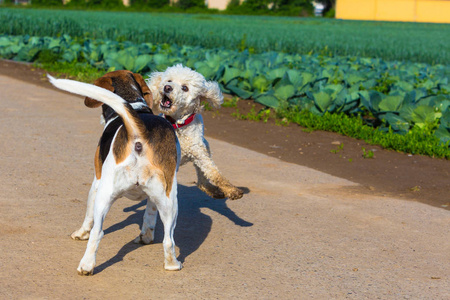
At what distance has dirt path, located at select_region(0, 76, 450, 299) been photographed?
4512 mm

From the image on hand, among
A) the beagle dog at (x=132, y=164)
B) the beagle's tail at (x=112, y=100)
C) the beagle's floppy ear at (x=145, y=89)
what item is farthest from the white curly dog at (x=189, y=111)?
the beagle's tail at (x=112, y=100)

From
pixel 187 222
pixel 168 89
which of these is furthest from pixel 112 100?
pixel 187 222

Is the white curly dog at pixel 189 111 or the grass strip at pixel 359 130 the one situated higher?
the white curly dog at pixel 189 111

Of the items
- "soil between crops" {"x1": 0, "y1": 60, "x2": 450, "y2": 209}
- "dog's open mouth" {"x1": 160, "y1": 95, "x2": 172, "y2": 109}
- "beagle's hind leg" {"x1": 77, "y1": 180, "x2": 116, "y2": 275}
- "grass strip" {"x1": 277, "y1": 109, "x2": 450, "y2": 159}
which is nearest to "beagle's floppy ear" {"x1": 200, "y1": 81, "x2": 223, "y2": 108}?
"dog's open mouth" {"x1": 160, "y1": 95, "x2": 172, "y2": 109}

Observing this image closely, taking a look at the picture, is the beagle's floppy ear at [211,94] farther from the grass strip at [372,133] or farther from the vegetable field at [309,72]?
the vegetable field at [309,72]

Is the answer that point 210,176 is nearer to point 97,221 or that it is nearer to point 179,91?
point 179,91

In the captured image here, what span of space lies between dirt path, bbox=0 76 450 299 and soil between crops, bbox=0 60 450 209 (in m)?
0.38

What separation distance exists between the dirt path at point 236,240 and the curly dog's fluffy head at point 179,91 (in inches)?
42.9

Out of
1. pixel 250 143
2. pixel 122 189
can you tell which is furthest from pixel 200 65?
pixel 122 189

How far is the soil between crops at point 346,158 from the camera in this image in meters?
7.71

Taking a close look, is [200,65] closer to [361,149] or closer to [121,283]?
[361,149]

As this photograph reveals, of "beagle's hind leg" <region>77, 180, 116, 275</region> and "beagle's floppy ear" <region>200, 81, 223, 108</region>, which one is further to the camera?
"beagle's floppy ear" <region>200, 81, 223, 108</region>

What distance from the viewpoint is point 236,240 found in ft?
18.4

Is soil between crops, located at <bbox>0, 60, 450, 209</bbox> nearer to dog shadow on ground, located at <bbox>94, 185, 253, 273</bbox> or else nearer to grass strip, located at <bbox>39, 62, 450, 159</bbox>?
grass strip, located at <bbox>39, 62, 450, 159</bbox>
